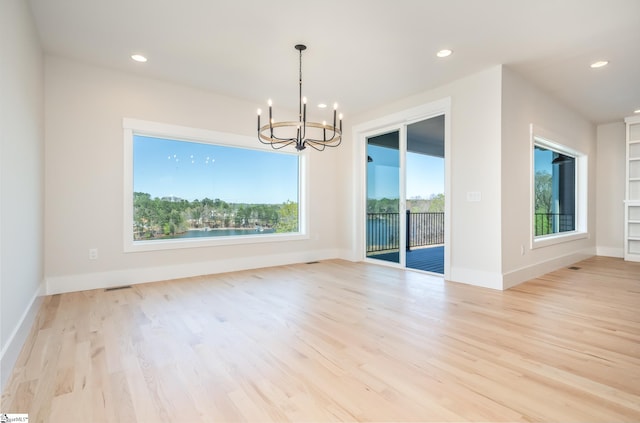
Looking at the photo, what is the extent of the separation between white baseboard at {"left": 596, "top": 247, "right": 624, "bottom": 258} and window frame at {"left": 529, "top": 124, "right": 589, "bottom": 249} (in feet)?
2.72

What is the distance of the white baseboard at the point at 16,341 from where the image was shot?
5.82 ft

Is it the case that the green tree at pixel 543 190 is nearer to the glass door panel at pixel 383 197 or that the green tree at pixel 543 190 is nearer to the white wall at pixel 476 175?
the white wall at pixel 476 175

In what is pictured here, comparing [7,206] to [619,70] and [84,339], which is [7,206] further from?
[619,70]

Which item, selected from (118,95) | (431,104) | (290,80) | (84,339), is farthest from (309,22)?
(84,339)

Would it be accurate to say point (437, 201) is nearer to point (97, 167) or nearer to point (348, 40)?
point (348, 40)

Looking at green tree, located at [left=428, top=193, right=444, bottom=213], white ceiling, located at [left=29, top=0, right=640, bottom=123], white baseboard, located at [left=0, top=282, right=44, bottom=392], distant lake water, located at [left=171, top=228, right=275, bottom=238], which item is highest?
white ceiling, located at [left=29, top=0, right=640, bottom=123]

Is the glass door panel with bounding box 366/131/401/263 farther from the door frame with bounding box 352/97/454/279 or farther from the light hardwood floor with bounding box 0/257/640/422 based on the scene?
the light hardwood floor with bounding box 0/257/640/422

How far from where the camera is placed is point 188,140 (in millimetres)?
4578

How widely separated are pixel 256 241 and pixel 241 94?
236 cm

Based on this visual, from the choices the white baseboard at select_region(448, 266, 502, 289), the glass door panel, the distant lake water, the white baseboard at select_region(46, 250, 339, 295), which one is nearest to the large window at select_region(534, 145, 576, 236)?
the white baseboard at select_region(448, 266, 502, 289)

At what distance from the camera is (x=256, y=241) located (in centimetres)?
515

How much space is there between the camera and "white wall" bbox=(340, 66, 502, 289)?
3.83 metres

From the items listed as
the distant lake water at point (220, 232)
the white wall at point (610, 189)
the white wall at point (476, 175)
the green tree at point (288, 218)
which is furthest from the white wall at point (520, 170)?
the distant lake water at point (220, 232)

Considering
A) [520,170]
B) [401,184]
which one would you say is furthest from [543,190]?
[401,184]
